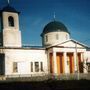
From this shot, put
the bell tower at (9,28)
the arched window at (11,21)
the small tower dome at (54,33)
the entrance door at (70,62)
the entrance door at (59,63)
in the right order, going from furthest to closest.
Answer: the small tower dome at (54,33), the entrance door at (70,62), the entrance door at (59,63), the arched window at (11,21), the bell tower at (9,28)

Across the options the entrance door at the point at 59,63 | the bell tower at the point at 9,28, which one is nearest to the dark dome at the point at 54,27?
the entrance door at the point at 59,63

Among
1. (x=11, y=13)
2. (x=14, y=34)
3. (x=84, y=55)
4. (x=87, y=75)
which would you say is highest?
(x=11, y=13)

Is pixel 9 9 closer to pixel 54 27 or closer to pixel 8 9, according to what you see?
pixel 8 9

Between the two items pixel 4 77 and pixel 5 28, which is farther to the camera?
pixel 5 28

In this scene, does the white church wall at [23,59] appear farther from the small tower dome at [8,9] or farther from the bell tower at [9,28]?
the small tower dome at [8,9]

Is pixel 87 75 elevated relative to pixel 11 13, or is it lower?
lower

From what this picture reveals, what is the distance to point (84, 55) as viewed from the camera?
5175 cm

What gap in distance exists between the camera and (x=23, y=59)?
4794cm

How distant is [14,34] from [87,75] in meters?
14.7

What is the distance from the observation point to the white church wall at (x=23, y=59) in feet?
154
